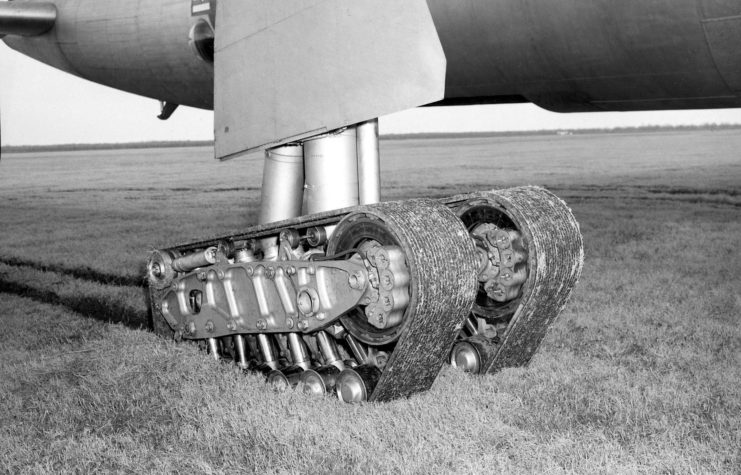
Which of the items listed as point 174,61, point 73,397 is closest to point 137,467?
point 73,397

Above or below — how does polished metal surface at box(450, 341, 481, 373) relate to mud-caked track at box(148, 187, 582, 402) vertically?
below

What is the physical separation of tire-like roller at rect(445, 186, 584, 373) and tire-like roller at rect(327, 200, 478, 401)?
377 mm

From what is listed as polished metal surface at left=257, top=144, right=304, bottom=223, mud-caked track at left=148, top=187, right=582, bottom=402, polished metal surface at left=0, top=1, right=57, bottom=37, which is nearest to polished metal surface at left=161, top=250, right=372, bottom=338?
mud-caked track at left=148, top=187, right=582, bottom=402

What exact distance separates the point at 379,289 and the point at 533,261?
2.81ft

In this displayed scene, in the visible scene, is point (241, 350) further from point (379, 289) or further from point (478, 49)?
point (478, 49)

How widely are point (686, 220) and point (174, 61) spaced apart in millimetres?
7696

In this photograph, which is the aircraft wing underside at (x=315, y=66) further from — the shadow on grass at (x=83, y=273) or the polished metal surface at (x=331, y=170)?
the shadow on grass at (x=83, y=273)

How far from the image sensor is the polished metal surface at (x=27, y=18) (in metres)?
6.88

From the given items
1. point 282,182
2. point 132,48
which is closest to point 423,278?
point 282,182

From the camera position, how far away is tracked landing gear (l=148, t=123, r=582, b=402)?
131 inches

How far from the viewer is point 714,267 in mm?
7004

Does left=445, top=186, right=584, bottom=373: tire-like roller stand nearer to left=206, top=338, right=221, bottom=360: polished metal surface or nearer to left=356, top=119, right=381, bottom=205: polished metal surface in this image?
left=356, top=119, right=381, bottom=205: polished metal surface

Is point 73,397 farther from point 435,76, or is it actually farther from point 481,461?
point 435,76

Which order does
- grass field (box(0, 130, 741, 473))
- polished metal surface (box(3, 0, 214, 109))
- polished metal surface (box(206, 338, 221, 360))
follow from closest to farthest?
grass field (box(0, 130, 741, 473)), polished metal surface (box(206, 338, 221, 360)), polished metal surface (box(3, 0, 214, 109))
